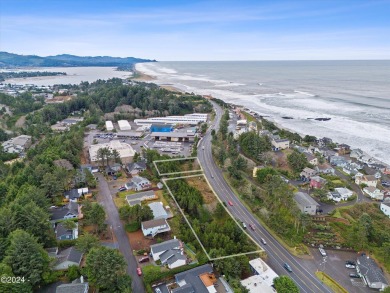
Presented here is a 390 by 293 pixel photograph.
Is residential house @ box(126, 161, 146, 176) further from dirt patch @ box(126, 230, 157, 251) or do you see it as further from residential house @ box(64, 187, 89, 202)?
dirt patch @ box(126, 230, 157, 251)

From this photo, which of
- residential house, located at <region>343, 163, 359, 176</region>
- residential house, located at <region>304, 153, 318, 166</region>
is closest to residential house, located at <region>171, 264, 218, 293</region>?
Answer: residential house, located at <region>304, 153, 318, 166</region>

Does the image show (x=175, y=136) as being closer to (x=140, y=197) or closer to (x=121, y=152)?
(x=121, y=152)

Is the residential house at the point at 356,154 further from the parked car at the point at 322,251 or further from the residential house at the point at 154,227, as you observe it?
the residential house at the point at 154,227

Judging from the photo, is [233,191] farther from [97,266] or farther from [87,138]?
[87,138]

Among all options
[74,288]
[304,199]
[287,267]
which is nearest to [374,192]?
[304,199]

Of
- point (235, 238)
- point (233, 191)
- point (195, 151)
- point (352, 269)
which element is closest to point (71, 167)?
point (195, 151)
